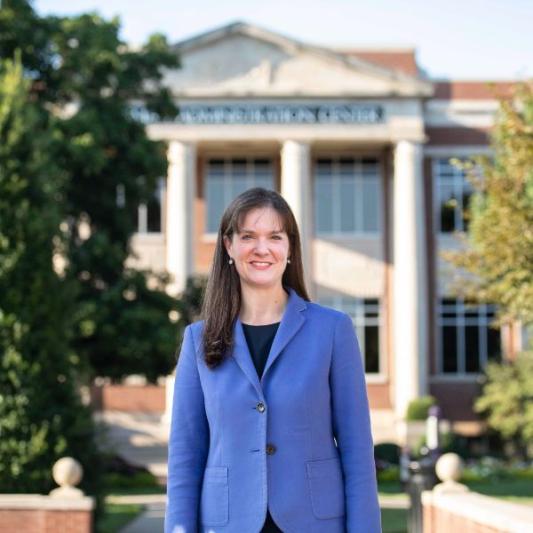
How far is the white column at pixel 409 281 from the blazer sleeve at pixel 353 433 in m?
31.2

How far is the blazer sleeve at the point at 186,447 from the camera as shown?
12.0 feet

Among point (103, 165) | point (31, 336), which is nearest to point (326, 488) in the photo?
point (31, 336)

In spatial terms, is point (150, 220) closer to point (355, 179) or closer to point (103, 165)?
point (355, 179)

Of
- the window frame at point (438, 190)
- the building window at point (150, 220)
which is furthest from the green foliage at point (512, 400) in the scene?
the building window at point (150, 220)

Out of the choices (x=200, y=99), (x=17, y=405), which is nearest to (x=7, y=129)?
(x=17, y=405)

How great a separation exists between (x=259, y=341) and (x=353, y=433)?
0.43m

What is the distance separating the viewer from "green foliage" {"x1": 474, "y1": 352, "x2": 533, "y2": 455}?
32.2 meters

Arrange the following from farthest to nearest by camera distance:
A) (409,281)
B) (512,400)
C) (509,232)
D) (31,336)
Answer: (409,281), (512,400), (509,232), (31,336)

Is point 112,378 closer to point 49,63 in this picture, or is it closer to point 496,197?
point 49,63

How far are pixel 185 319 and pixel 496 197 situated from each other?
8688 millimetres

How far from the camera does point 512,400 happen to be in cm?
3266

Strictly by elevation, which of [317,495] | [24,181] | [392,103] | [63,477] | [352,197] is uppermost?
[392,103]

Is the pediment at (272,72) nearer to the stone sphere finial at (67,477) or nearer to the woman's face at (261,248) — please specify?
the stone sphere finial at (67,477)

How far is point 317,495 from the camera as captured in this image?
3.57 m
